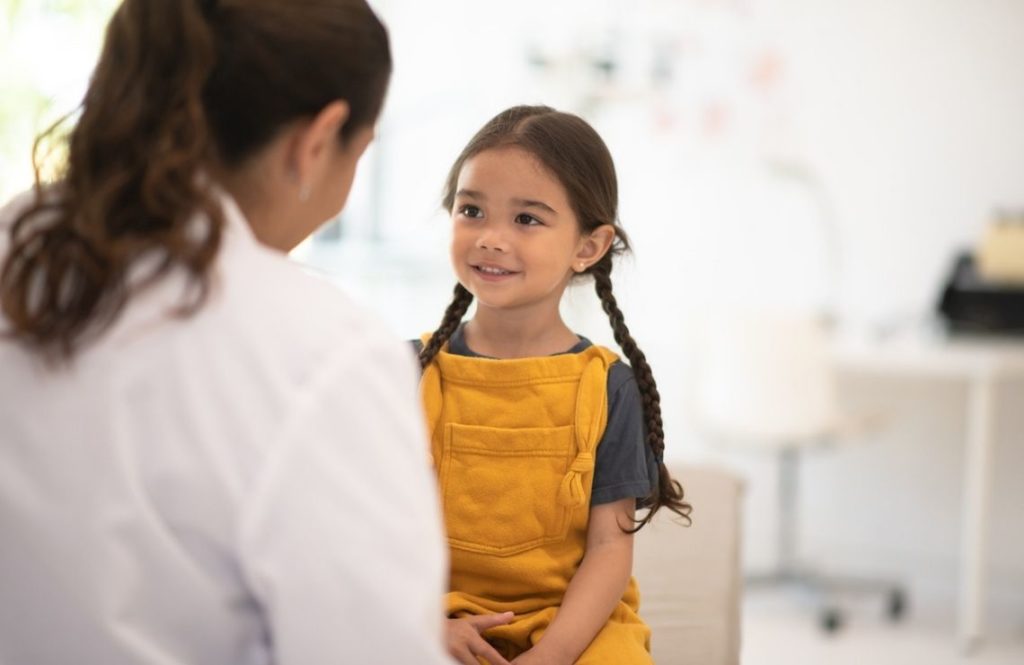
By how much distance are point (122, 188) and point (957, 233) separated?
3547mm

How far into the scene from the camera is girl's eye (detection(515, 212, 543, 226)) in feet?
4.91

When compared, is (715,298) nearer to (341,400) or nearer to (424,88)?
(424,88)

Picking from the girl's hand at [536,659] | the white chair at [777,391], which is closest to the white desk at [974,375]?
the white chair at [777,391]

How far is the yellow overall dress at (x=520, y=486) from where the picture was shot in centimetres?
145

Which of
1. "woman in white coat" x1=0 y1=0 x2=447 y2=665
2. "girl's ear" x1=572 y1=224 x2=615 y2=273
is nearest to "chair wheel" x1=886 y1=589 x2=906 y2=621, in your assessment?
"girl's ear" x1=572 y1=224 x2=615 y2=273

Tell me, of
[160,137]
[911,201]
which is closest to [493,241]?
[160,137]

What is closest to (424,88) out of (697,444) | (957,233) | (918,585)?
(697,444)

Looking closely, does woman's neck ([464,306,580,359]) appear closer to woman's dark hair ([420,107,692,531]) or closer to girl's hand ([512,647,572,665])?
woman's dark hair ([420,107,692,531])

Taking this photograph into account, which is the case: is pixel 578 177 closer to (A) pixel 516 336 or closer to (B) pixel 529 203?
(B) pixel 529 203

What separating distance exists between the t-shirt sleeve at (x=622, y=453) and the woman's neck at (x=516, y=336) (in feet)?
0.26

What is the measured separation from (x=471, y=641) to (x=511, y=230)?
45 centimetres

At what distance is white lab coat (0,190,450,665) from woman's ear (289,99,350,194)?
0.09 meters

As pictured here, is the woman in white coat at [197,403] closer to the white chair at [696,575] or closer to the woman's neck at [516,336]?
the woman's neck at [516,336]

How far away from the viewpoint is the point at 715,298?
445 centimetres
